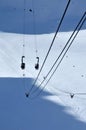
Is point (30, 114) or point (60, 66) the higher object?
point (30, 114)

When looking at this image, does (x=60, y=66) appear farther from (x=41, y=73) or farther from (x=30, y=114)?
(x=30, y=114)

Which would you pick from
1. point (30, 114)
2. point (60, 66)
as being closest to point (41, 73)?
point (60, 66)

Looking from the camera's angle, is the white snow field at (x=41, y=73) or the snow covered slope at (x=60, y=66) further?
the snow covered slope at (x=60, y=66)

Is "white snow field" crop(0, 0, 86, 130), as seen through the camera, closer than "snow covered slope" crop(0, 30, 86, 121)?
Yes

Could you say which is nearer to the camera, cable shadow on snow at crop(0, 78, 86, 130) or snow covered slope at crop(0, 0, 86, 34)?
cable shadow on snow at crop(0, 78, 86, 130)

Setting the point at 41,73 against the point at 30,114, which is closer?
the point at 30,114

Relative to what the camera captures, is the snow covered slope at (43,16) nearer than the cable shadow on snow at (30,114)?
No

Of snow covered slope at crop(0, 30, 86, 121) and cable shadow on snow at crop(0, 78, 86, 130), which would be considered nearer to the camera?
cable shadow on snow at crop(0, 78, 86, 130)

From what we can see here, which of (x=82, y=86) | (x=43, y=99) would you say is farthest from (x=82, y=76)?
(x=43, y=99)

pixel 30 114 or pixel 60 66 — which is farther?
pixel 60 66
